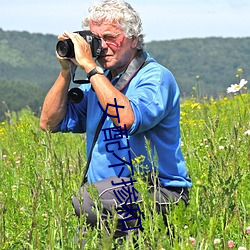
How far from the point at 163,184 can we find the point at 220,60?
194 m

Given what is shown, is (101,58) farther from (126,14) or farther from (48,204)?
(48,204)

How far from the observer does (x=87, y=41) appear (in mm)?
3326

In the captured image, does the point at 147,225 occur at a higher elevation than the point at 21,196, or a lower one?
higher

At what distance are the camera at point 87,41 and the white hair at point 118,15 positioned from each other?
0.11m

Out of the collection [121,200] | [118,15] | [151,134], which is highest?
[118,15]

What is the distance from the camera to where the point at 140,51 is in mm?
3600

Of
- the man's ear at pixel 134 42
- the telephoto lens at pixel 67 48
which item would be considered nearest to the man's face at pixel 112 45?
the man's ear at pixel 134 42

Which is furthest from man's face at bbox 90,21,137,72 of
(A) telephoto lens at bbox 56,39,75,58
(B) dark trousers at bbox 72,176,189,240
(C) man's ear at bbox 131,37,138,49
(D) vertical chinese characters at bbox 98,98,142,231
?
(B) dark trousers at bbox 72,176,189,240

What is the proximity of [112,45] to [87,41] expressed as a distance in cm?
17

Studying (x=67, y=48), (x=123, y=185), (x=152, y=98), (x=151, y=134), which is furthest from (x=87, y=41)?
(x=123, y=185)

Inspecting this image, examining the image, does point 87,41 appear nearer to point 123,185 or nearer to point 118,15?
point 118,15

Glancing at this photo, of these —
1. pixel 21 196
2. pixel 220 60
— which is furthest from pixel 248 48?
pixel 21 196

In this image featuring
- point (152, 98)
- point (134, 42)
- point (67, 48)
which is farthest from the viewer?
point (134, 42)

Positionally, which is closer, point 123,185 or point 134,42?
point 123,185
